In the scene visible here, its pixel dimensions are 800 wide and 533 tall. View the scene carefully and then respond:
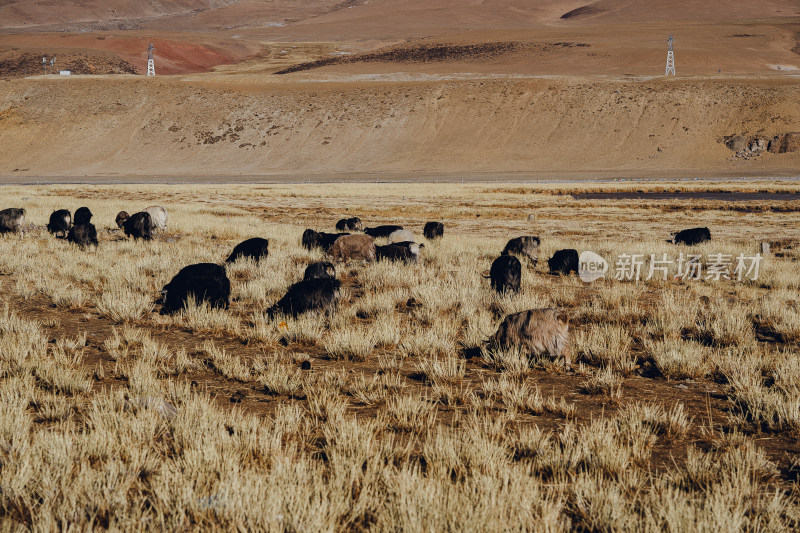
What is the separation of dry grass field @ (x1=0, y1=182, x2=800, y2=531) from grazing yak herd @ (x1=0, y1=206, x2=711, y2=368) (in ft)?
1.14

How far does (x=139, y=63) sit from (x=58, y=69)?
77.9ft

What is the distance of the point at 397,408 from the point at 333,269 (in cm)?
601

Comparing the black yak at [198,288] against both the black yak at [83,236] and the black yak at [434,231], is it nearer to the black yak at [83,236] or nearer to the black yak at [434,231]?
the black yak at [83,236]

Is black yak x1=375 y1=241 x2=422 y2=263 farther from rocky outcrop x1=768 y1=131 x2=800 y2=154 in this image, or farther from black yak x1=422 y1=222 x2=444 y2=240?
rocky outcrop x1=768 y1=131 x2=800 y2=154

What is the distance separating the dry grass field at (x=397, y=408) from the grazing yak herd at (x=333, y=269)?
35cm

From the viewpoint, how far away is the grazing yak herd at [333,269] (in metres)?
6.96

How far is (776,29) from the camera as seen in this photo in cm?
14862

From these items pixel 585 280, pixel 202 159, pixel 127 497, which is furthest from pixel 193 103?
pixel 127 497

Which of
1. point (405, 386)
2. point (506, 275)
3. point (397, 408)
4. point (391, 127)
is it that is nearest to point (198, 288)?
point (405, 386)

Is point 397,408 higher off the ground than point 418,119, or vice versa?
point 418,119

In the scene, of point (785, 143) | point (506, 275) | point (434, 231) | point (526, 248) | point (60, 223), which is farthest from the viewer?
point (785, 143)

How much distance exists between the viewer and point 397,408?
5094 millimetres

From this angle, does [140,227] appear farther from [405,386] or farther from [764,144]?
[764,144]

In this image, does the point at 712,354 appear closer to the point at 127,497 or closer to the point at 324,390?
the point at 324,390
